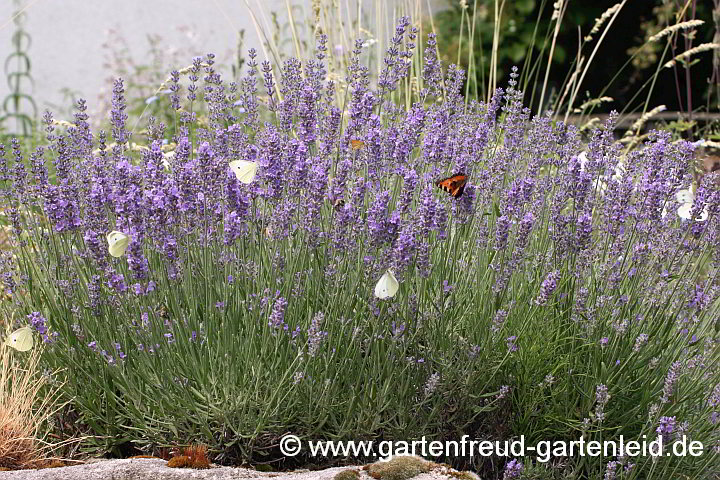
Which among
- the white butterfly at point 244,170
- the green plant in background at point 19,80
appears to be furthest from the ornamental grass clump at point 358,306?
the green plant in background at point 19,80

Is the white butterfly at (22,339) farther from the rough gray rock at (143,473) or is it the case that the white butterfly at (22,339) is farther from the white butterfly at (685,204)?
the white butterfly at (685,204)

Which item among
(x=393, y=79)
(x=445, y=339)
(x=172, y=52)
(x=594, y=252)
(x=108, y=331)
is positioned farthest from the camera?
(x=172, y=52)

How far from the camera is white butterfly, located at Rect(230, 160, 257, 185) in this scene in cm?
242

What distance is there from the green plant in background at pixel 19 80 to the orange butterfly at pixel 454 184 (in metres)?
5.85

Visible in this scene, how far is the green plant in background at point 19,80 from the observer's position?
777 cm

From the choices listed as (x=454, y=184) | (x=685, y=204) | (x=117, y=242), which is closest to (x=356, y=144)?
(x=454, y=184)

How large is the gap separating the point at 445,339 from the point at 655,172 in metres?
0.84

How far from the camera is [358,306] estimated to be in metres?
2.55

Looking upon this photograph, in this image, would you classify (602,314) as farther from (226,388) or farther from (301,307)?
(226,388)

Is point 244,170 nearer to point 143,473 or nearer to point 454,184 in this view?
point 454,184

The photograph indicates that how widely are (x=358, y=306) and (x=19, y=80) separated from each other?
6.48 m

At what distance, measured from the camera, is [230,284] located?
261 centimetres

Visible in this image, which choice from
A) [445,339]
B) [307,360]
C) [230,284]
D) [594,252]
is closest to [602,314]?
[594,252]

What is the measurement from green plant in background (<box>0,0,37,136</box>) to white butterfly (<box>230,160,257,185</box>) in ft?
18.2
